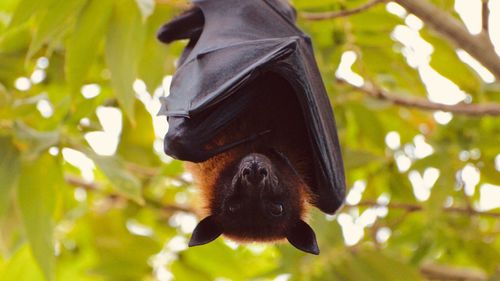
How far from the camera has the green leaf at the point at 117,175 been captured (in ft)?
16.3

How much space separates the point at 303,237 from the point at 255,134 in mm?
609

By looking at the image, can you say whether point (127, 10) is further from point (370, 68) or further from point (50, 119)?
point (370, 68)

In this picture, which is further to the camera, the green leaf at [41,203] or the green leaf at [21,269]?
the green leaf at [21,269]

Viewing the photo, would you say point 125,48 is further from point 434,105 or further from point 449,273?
point 449,273

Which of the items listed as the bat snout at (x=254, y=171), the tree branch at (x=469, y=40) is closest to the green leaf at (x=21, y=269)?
Answer: the bat snout at (x=254, y=171)

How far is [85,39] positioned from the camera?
16.1 ft

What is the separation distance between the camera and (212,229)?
14.9ft

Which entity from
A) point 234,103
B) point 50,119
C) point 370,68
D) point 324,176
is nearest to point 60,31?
point 50,119

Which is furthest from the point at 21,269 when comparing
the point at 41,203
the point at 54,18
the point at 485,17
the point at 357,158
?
the point at 485,17

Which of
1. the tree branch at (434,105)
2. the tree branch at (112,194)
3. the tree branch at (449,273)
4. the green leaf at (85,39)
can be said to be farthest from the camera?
the tree branch at (112,194)

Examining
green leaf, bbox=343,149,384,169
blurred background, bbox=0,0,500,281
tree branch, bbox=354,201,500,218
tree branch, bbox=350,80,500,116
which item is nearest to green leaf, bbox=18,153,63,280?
blurred background, bbox=0,0,500,281

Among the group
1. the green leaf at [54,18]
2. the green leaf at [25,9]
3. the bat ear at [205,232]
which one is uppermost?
the green leaf at [25,9]

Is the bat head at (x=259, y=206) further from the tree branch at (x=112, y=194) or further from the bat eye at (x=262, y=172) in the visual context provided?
the tree branch at (x=112, y=194)

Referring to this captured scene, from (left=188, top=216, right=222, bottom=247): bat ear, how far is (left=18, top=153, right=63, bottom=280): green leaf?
3.42 feet
